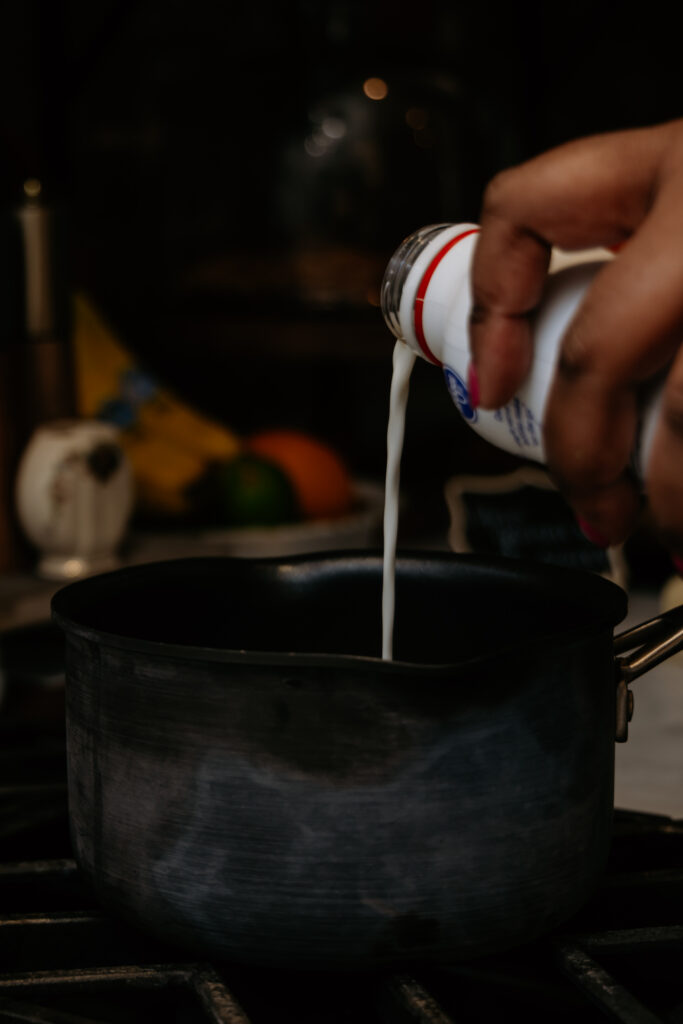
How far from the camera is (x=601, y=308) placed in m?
0.38

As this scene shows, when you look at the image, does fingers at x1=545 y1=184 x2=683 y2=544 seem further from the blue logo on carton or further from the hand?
the blue logo on carton

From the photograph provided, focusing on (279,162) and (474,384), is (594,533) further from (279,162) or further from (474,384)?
(279,162)

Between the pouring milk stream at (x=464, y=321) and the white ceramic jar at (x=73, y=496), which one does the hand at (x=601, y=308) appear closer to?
the pouring milk stream at (x=464, y=321)

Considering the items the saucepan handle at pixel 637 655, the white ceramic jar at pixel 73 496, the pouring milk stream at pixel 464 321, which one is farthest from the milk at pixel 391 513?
the white ceramic jar at pixel 73 496

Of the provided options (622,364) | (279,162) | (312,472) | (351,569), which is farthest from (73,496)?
(622,364)

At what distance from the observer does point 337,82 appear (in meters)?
2.00

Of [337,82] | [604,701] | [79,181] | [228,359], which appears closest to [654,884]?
[604,701]

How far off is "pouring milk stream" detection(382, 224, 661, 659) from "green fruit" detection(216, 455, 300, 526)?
895 millimetres

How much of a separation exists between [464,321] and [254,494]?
1.00m

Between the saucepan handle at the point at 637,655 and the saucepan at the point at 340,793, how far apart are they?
0.08ft

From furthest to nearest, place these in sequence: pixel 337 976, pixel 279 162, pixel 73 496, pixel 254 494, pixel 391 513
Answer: pixel 279 162 → pixel 254 494 → pixel 73 496 → pixel 391 513 → pixel 337 976

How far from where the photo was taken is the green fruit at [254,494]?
1.54 m

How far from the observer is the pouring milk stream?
51 centimetres

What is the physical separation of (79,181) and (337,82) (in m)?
Answer: 0.71
